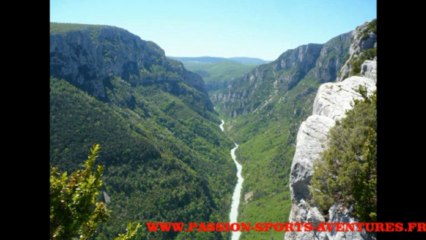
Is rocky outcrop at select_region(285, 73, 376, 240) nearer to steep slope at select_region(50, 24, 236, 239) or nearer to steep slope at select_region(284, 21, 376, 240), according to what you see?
steep slope at select_region(284, 21, 376, 240)

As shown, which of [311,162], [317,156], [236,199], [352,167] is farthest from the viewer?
[236,199]

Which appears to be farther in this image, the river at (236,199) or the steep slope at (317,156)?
the river at (236,199)

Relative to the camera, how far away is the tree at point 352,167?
43.2 feet

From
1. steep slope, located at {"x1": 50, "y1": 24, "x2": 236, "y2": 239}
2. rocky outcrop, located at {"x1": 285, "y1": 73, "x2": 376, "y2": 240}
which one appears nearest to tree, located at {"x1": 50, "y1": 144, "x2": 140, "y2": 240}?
rocky outcrop, located at {"x1": 285, "y1": 73, "x2": 376, "y2": 240}

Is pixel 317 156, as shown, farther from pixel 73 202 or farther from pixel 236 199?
pixel 236 199

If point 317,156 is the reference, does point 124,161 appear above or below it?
below

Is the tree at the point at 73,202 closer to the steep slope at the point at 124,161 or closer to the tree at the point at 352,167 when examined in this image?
the tree at the point at 352,167

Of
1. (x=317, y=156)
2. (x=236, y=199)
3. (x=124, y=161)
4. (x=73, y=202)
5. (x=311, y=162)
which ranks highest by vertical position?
(x=317, y=156)

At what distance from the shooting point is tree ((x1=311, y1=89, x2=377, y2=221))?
13180 mm

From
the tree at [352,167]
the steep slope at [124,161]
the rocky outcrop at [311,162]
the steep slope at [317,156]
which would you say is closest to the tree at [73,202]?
the tree at [352,167]

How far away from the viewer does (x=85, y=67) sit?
176375 millimetres

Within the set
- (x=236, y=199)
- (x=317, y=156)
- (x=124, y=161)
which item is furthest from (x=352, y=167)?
(x=236, y=199)

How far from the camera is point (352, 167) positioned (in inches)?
548
